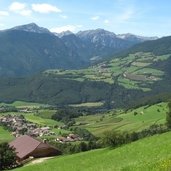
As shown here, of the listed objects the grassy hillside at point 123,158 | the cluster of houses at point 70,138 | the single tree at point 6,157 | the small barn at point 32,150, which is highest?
the grassy hillside at point 123,158

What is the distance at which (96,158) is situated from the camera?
56.7m

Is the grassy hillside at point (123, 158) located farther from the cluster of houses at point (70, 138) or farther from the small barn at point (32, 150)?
the cluster of houses at point (70, 138)

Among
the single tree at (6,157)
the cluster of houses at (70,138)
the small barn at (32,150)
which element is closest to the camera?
the single tree at (6,157)

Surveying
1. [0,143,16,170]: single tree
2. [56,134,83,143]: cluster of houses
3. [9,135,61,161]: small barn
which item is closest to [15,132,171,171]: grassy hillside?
[0,143,16,170]: single tree

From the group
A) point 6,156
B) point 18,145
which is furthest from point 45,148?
point 6,156

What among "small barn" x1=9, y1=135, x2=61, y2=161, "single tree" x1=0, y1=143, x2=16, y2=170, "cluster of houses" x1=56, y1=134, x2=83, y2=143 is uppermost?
"single tree" x1=0, y1=143, x2=16, y2=170

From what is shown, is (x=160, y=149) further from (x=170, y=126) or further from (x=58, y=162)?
(x=170, y=126)

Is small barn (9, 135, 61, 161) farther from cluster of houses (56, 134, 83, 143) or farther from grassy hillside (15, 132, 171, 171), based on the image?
cluster of houses (56, 134, 83, 143)

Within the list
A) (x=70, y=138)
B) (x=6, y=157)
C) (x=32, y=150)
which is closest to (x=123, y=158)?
(x=6, y=157)

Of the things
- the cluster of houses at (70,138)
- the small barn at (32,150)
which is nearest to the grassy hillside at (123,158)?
the small barn at (32,150)

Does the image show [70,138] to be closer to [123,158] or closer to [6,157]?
[6,157]

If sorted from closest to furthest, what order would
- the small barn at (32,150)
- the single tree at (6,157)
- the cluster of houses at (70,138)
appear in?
the single tree at (6,157)
the small barn at (32,150)
the cluster of houses at (70,138)

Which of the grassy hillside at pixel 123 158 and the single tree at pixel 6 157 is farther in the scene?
the single tree at pixel 6 157

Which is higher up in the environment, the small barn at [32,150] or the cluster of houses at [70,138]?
the small barn at [32,150]
